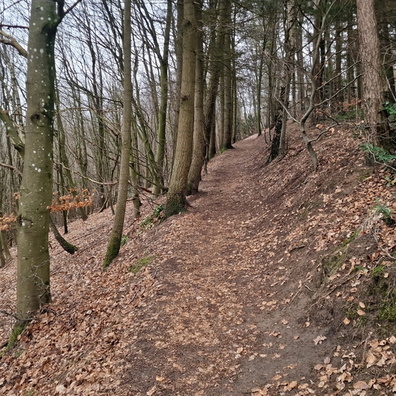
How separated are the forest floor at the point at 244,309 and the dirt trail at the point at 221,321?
0.06ft

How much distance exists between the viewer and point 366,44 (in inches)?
247

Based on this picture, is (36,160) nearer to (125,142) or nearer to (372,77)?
(125,142)

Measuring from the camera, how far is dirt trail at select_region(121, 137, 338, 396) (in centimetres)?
387

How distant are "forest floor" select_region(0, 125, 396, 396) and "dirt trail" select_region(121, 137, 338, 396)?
19 mm

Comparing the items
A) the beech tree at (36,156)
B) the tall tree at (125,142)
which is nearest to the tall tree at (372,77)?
the tall tree at (125,142)

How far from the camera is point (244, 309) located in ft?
17.1

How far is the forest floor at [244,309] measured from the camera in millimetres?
3711

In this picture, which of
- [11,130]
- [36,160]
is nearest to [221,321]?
[36,160]

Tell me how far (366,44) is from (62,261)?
10.7 meters

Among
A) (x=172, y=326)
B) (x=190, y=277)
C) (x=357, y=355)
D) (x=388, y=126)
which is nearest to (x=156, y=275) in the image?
(x=190, y=277)

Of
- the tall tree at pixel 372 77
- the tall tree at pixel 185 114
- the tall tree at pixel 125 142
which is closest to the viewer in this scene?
the tall tree at pixel 372 77

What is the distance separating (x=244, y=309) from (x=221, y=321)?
1.51ft

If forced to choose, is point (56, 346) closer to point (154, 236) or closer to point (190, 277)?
point (190, 277)

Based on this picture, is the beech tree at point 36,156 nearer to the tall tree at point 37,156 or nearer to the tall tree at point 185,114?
the tall tree at point 37,156
